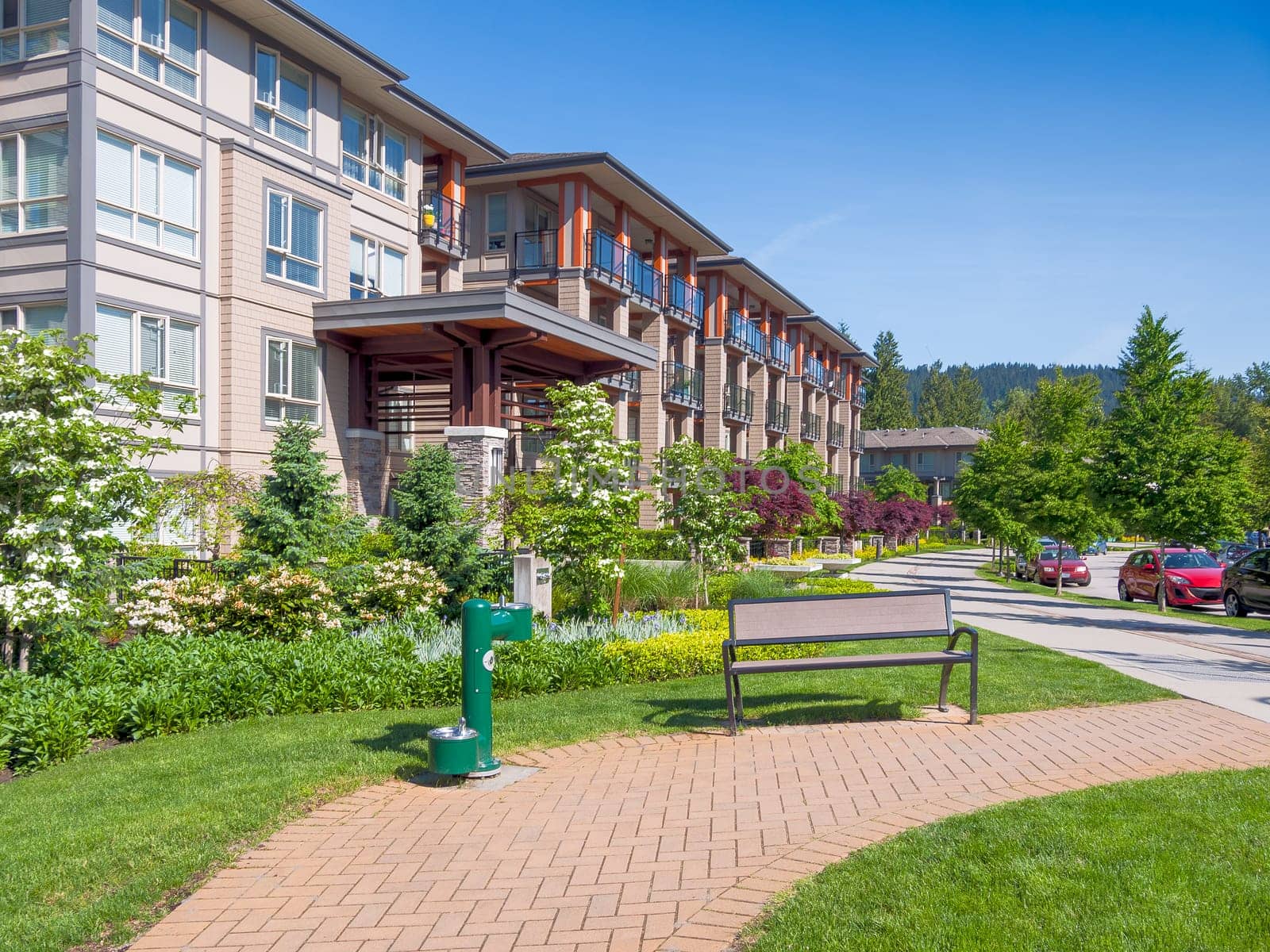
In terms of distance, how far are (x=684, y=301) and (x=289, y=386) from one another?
1915cm

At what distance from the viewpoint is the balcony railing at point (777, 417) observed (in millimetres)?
46531

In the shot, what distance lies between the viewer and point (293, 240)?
65.2ft

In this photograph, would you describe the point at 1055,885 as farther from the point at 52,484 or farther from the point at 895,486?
the point at 895,486

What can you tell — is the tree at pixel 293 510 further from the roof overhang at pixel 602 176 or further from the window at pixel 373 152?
the roof overhang at pixel 602 176

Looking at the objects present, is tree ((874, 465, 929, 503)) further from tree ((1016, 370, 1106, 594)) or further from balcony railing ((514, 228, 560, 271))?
balcony railing ((514, 228, 560, 271))

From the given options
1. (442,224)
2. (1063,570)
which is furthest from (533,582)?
(1063,570)

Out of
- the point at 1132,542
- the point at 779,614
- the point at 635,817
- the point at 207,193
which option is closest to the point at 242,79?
the point at 207,193

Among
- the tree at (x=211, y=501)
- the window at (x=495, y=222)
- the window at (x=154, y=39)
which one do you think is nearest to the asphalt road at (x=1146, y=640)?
the tree at (x=211, y=501)

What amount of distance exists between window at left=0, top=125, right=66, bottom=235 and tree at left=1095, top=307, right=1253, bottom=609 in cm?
2084

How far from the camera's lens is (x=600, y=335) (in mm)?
22891

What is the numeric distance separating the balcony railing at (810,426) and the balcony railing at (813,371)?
1.71m

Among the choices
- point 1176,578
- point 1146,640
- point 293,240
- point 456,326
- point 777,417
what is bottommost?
point 1146,640

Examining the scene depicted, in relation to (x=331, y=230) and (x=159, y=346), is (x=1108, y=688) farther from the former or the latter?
(x=331, y=230)

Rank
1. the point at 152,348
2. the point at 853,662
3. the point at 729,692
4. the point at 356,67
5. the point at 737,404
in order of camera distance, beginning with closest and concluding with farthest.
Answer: the point at 729,692, the point at 853,662, the point at 152,348, the point at 356,67, the point at 737,404
